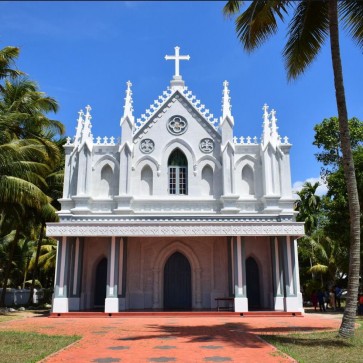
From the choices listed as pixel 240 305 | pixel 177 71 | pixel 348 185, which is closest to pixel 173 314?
pixel 240 305

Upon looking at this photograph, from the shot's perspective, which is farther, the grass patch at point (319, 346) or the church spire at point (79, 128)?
the church spire at point (79, 128)

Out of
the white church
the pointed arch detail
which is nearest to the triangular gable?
the white church

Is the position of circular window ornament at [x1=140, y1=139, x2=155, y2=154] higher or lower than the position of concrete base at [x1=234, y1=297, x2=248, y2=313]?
higher

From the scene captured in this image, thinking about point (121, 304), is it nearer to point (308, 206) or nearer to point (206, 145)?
point (206, 145)

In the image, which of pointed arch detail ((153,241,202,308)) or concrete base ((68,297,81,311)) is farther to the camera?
pointed arch detail ((153,241,202,308))

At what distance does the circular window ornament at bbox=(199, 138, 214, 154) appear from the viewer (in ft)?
76.9

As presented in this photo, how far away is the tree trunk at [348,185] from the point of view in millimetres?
11328

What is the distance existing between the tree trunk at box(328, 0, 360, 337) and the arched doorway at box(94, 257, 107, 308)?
546 inches

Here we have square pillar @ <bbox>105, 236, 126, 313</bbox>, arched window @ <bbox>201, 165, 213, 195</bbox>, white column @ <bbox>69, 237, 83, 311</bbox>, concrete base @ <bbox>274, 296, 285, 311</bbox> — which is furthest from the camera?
arched window @ <bbox>201, 165, 213, 195</bbox>

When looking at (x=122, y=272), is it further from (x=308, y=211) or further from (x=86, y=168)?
(x=308, y=211)

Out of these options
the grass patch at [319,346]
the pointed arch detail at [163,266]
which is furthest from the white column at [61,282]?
the grass patch at [319,346]

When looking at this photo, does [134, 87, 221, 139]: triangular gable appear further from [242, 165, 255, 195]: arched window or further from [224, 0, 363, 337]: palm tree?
[224, 0, 363, 337]: palm tree

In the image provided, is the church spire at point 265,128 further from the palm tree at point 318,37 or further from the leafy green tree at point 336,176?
the palm tree at point 318,37

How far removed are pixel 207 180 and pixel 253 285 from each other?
589 centimetres
